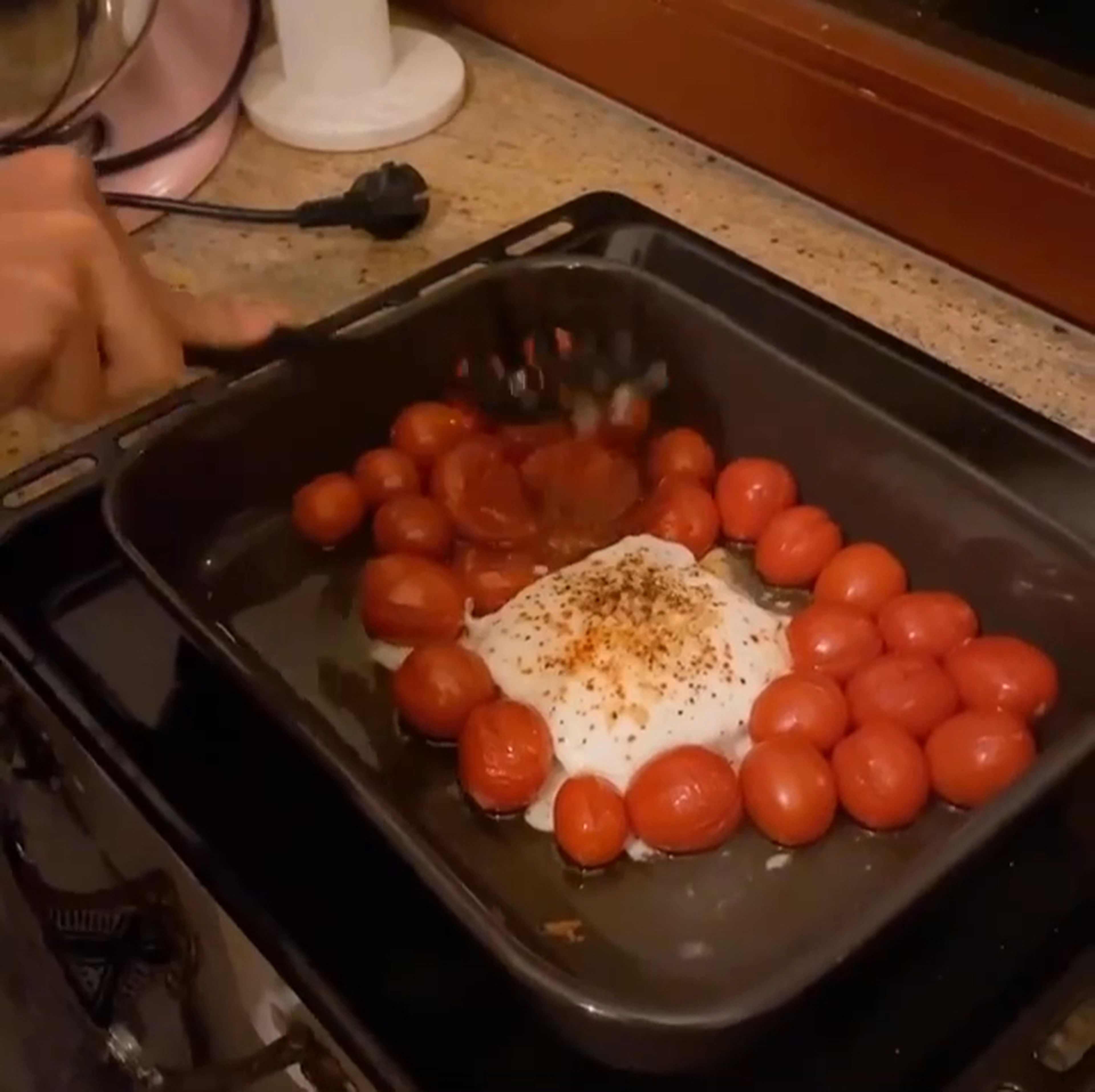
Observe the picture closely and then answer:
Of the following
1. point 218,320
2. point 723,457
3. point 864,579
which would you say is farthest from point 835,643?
point 218,320

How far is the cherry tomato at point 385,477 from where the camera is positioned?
0.74 metres

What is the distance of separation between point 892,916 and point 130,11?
0.67 m

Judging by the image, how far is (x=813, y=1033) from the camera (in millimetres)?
545

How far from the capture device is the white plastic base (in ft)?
3.26

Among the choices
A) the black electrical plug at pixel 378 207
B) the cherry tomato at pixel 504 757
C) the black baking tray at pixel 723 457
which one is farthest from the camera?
the black electrical plug at pixel 378 207

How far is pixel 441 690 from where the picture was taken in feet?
2.08

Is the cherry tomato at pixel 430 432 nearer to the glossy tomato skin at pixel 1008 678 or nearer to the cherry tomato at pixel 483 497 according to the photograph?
the cherry tomato at pixel 483 497

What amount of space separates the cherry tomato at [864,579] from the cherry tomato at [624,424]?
0.12 m

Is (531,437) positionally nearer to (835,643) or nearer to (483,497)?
(483,497)

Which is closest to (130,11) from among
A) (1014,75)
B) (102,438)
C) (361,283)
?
(361,283)

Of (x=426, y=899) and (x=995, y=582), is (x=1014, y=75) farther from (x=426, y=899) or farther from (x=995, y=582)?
(x=426, y=899)

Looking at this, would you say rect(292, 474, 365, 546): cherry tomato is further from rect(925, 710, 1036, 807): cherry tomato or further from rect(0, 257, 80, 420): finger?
rect(925, 710, 1036, 807): cherry tomato

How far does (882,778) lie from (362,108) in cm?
60

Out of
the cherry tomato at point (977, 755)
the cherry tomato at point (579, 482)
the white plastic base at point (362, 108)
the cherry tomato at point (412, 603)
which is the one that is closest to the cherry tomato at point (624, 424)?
the cherry tomato at point (579, 482)
